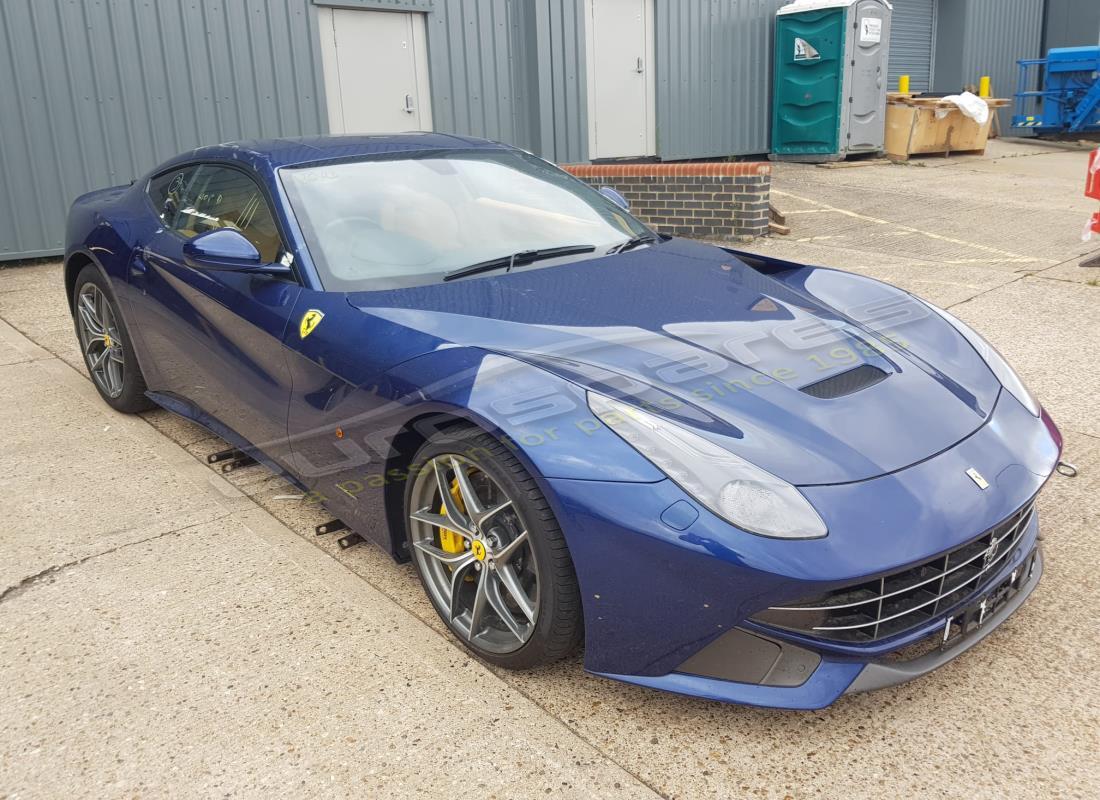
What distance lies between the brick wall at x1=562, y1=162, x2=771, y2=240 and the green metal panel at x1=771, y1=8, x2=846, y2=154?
17.8 feet

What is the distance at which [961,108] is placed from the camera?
46.7 ft

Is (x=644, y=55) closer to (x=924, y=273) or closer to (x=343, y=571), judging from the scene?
(x=924, y=273)

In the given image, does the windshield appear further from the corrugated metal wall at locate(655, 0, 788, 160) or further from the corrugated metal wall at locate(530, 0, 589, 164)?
the corrugated metal wall at locate(655, 0, 788, 160)

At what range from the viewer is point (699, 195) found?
880cm

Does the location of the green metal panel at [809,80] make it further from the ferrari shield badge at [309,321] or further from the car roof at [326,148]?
the ferrari shield badge at [309,321]

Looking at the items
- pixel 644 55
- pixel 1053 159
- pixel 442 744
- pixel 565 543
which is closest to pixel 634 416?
pixel 565 543

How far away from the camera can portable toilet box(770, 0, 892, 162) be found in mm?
13094

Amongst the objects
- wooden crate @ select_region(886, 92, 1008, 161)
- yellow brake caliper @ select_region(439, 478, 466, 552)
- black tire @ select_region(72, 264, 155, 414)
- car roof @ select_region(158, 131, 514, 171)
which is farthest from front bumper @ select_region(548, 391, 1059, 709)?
wooden crate @ select_region(886, 92, 1008, 161)

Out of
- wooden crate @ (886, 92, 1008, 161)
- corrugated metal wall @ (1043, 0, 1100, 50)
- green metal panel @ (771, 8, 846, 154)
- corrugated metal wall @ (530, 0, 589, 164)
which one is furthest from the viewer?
corrugated metal wall @ (1043, 0, 1100, 50)

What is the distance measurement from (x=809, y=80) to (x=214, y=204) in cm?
1177

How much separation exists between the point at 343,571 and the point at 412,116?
812cm

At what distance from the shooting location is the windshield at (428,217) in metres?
3.15

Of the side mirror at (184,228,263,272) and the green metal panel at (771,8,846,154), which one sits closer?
the side mirror at (184,228,263,272)

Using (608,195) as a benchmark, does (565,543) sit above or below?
below
